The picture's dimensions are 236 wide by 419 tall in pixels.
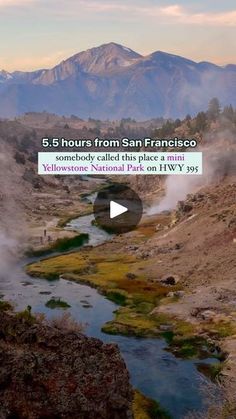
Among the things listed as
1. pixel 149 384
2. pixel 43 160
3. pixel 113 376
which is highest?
pixel 43 160

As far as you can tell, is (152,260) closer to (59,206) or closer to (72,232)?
(72,232)

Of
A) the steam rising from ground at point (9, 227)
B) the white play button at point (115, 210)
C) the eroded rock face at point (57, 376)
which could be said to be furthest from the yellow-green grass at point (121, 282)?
the eroded rock face at point (57, 376)

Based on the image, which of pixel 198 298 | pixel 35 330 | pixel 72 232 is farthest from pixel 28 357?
pixel 72 232

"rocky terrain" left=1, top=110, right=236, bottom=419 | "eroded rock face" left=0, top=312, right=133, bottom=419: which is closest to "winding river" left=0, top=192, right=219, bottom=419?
"rocky terrain" left=1, top=110, right=236, bottom=419

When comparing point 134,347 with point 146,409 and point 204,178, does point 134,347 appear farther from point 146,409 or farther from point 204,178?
point 204,178

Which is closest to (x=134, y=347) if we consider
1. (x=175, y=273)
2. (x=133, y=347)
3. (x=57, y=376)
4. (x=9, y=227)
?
(x=133, y=347)

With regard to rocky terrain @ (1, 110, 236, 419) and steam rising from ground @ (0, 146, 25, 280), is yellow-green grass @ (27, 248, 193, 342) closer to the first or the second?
rocky terrain @ (1, 110, 236, 419)

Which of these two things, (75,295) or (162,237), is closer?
(75,295)
